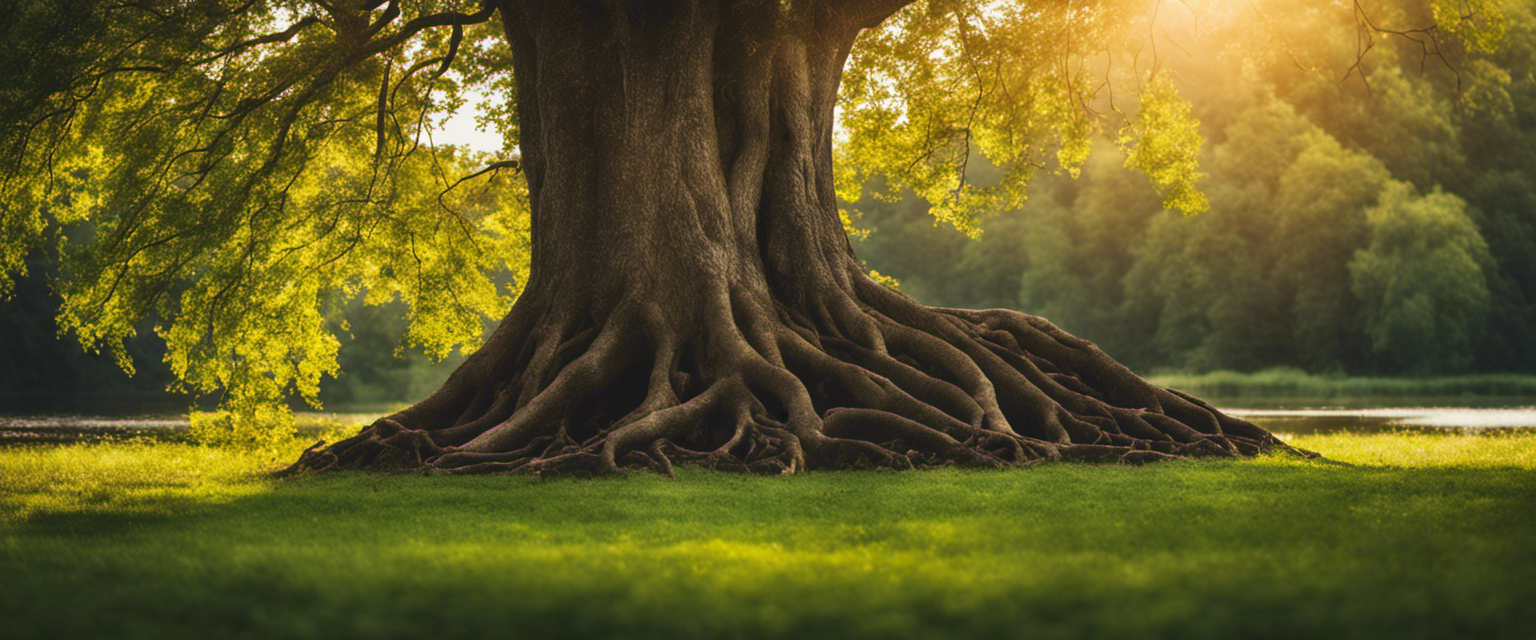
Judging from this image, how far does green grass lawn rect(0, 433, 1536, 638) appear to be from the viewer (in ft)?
14.5

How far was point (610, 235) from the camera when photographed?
12695 mm

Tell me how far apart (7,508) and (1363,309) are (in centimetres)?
4688

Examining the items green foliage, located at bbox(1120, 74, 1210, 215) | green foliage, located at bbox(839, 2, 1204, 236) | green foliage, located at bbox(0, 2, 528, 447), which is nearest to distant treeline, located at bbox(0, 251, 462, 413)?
green foliage, located at bbox(0, 2, 528, 447)

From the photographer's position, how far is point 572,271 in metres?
12.9

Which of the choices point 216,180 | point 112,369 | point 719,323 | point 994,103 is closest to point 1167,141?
point 994,103

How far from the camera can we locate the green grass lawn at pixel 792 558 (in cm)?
443

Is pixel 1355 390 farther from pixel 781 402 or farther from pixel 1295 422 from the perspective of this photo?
pixel 781 402

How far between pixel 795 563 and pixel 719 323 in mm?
6676

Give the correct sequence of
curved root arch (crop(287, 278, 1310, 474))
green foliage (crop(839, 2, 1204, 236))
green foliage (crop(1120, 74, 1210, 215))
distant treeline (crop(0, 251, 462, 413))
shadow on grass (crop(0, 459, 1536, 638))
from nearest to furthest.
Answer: shadow on grass (crop(0, 459, 1536, 638)) → curved root arch (crop(287, 278, 1310, 474)) → green foliage (crop(839, 2, 1204, 236)) → green foliage (crop(1120, 74, 1210, 215)) → distant treeline (crop(0, 251, 462, 413))

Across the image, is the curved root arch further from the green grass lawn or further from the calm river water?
the calm river water

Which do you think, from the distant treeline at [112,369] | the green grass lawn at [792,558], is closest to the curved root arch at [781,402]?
the green grass lawn at [792,558]

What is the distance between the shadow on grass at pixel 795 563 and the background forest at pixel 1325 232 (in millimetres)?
28022

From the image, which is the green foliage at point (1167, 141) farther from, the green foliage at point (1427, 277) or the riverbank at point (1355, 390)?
the green foliage at point (1427, 277)

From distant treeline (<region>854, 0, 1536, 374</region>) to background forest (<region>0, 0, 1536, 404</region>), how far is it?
0.28 feet
